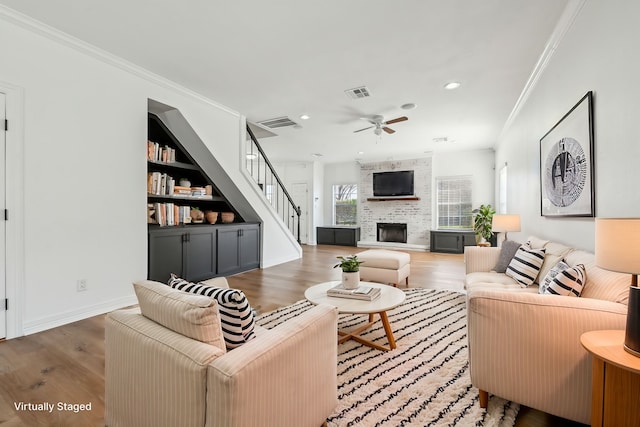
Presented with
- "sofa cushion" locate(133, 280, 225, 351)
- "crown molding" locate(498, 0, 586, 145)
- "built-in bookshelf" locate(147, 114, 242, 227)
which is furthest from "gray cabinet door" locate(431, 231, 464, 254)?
"sofa cushion" locate(133, 280, 225, 351)

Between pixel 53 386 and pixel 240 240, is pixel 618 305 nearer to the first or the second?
pixel 53 386

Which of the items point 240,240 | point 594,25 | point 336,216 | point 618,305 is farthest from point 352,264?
point 336,216

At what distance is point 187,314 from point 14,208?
99.5 inches

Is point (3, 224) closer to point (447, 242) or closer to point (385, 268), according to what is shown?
point (385, 268)

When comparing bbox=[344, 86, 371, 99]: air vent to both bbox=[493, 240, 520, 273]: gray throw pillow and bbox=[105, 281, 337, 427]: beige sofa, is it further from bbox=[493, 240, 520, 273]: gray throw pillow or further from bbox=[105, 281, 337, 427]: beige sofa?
bbox=[105, 281, 337, 427]: beige sofa

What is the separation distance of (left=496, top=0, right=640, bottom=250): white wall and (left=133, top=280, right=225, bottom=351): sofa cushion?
90.2 inches

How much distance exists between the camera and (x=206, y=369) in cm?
100

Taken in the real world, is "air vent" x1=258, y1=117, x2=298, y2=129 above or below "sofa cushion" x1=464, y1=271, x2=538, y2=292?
above

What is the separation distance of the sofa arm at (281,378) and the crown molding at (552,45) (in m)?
2.94

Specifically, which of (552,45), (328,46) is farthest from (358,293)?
(552,45)

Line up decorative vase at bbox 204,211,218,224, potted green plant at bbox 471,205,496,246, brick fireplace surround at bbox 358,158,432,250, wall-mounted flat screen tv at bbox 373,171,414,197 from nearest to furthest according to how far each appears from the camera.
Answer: decorative vase at bbox 204,211,218,224, potted green plant at bbox 471,205,496,246, brick fireplace surround at bbox 358,158,432,250, wall-mounted flat screen tv at bbox 373,171,414,197

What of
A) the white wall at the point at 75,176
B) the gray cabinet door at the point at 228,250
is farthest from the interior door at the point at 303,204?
the white wall at the point at 75,176

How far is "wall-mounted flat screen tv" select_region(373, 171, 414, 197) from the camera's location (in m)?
8.27

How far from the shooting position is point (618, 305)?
1.37 meters
